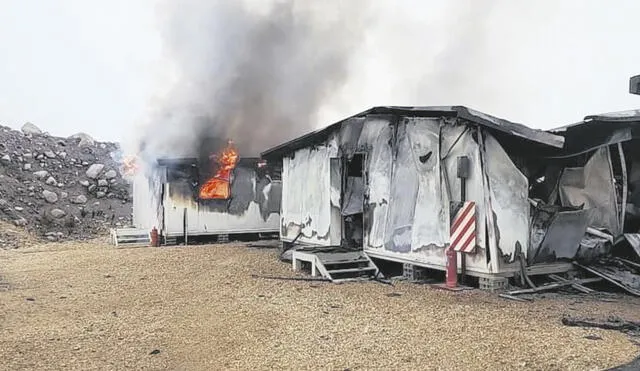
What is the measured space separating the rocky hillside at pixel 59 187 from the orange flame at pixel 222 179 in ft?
20.7

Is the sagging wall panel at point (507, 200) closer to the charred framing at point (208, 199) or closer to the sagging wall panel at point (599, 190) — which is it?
the sagging wall panel at point (599, 190)

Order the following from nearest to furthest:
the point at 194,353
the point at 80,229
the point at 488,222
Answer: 1. the point at 194,353
2. the point at 488,222
3. the point at 80,229

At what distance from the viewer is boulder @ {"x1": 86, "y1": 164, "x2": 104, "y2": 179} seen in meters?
24.9

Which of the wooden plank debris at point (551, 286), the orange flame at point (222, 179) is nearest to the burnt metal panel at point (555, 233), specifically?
the wooden plank debris at point (551, 286)

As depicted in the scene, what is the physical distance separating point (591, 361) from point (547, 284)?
4.12 metres

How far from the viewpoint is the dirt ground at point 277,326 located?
5309mm

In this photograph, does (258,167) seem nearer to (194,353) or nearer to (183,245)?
(183,245)

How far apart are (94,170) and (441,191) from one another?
65.3ft

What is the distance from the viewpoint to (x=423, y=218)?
9.91 m

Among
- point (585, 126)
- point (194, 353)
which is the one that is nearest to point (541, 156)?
point (585, 126)

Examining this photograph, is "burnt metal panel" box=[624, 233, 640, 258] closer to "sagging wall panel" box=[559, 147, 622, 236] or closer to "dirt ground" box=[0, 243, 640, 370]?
"sagging wall panel" box=[559, 147, 622, 236]

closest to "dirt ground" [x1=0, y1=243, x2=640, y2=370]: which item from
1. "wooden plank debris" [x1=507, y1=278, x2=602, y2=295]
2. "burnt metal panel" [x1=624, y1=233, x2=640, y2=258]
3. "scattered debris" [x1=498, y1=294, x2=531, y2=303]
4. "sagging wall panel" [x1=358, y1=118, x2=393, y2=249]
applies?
"scattered debris" [x1=498, y1=294, x2=531, y2=303]

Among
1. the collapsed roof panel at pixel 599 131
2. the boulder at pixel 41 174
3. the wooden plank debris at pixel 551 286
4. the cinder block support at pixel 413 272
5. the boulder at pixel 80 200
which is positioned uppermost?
the boulder at pixel 41 174

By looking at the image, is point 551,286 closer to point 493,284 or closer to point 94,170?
point 493,284
